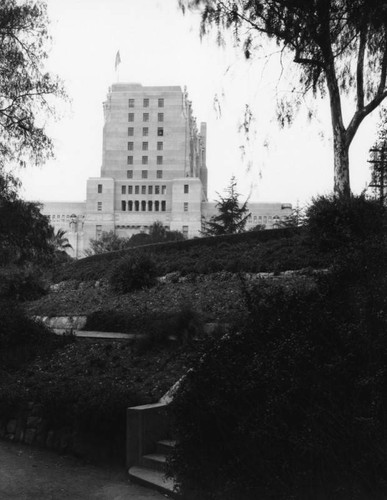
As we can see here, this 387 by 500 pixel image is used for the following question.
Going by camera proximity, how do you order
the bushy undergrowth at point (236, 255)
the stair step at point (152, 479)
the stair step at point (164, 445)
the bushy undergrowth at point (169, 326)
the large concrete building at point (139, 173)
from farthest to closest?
the large concrete building at point (139, 173) < the bushy undergrowth at point (236, 255) < the bushy undergrowth at point (169, 326) < the stair step at point (164, 445) < the stair step at point (152, 479)

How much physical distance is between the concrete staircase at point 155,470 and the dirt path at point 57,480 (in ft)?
0.24

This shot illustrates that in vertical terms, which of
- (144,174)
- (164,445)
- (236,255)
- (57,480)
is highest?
(144,174)

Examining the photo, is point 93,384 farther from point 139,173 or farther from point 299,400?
point 139,173

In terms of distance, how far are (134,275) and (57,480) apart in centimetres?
1062

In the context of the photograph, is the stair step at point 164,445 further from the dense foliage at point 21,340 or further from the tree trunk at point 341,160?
the tree trunk at point 341,160

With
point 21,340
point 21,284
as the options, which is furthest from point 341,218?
point 21,284

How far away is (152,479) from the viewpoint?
5855mm

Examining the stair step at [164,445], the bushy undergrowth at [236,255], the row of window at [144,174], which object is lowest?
the stair step at [164,445]

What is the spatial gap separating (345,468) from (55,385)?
16.9 ft

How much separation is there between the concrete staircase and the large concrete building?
115 meters

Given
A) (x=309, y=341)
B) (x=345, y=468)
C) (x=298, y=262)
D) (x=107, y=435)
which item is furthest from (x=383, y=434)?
(x=298, y=262)

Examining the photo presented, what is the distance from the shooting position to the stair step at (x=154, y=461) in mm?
6015

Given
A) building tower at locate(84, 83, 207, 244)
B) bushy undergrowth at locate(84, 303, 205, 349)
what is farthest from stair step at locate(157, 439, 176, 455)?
building tower at locate(84, 83, 207, 244)

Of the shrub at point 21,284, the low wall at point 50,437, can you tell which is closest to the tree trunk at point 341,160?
the shrub at point 21,284
